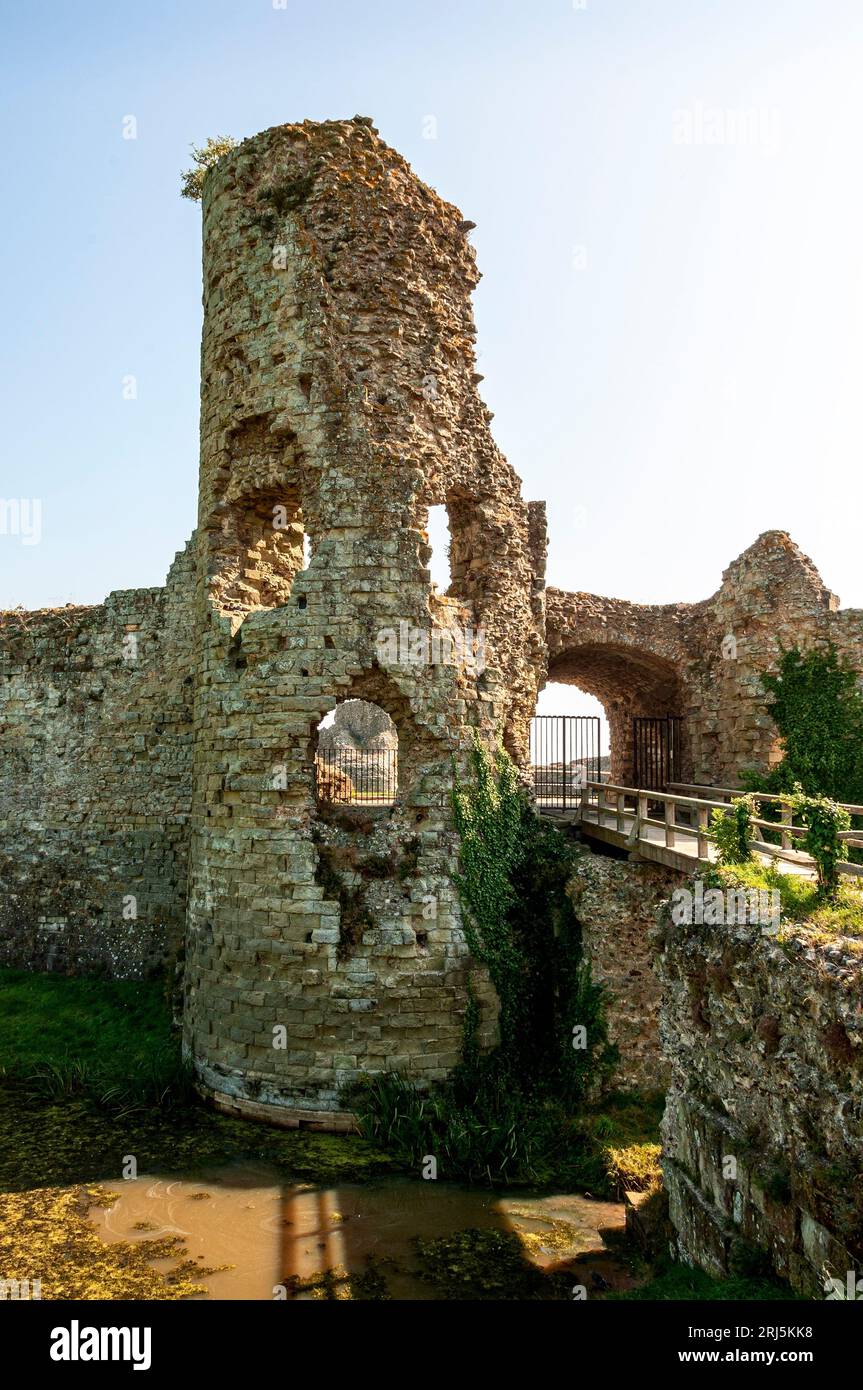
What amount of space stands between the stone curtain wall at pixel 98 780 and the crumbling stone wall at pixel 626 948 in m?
6.46

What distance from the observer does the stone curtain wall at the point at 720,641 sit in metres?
15.8

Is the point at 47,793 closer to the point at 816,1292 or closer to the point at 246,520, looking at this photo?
the point at 246,520

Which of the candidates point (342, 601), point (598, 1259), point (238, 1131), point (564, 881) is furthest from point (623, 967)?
point (342, 601)

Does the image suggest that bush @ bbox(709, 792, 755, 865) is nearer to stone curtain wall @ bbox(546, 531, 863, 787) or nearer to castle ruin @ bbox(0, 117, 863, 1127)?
castle ruin @ bbox(0, 117, 863, 1127)

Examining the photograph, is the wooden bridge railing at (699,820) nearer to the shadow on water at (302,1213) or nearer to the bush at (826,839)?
the bush at (826,839)

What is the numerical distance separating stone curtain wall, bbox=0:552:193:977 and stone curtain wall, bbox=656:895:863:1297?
352 inches

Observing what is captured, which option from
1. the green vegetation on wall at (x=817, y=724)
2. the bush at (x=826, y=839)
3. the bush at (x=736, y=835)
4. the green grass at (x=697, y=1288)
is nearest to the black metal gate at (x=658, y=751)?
the green vegetation on wall at (x=817, y=724)

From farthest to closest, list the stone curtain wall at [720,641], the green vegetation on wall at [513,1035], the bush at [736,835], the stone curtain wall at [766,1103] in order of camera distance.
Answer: the stone curtain wall at [720,641] → the green vegetation on wall at [513,1035] → the bush at [736,835] → the stone curtain wall at [766,1103]

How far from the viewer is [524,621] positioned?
43.6 ft

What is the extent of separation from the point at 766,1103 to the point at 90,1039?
1007 cm

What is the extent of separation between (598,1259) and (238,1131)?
4408 mm

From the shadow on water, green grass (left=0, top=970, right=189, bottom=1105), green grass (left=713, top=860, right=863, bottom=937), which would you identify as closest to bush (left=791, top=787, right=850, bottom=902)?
green grass (left=713, top=860, right=863, bottom=937)

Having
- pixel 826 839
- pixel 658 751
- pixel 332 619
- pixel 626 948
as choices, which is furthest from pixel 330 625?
pixel 658 751

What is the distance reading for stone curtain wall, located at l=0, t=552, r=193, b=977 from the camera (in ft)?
48.2
